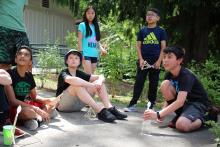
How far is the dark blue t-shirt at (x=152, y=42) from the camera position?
6820mm

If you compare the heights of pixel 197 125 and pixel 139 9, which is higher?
pixel 139 9

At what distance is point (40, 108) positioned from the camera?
5711 mm

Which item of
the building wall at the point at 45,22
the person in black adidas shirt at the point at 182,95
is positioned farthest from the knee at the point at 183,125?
the building wall at the point at 45,22

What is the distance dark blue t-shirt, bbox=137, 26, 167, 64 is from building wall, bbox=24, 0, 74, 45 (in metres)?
9.01

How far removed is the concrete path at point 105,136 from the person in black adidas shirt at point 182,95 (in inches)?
6.3

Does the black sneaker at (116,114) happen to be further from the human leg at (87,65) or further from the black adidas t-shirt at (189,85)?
the human leg at (87,65)

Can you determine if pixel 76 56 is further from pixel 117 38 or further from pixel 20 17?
pixel 117 38

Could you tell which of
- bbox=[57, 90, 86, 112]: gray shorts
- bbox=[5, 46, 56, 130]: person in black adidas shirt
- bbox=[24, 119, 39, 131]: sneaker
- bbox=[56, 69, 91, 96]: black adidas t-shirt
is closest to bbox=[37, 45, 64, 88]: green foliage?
bbox=[57, 90, 86, 112]: gray shorts

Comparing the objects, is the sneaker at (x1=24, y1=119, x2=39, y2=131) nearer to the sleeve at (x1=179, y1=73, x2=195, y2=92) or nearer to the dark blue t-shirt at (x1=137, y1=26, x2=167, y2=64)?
the sleeve at (x1=179, y1=73, x2=195, y2=92)

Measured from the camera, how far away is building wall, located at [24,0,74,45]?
53.3 feet

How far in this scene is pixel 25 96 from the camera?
559cm

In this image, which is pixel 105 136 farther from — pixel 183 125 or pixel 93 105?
pixel 183 125

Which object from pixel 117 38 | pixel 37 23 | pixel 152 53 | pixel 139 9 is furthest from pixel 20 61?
pixel 37 23

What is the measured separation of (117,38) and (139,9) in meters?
5.59
